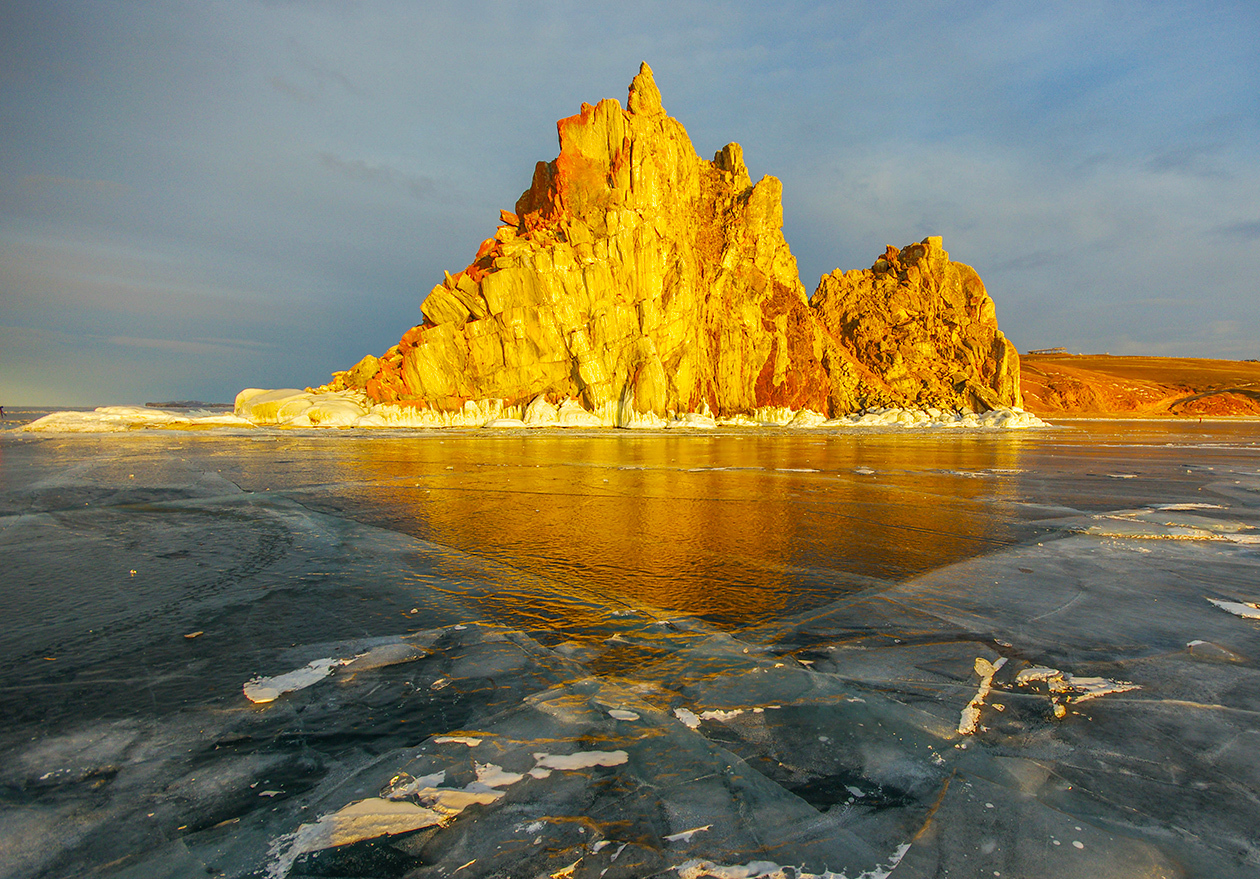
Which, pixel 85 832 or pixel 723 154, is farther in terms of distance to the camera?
pixel 723 154

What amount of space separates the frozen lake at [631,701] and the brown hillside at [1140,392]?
10003cm

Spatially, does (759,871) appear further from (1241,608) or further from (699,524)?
(699,524)

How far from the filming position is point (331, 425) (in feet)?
167

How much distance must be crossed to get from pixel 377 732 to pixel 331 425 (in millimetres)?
54652

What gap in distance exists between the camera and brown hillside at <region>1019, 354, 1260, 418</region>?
85875mm

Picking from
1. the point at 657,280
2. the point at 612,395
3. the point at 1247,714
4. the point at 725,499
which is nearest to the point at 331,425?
the point at 612,395

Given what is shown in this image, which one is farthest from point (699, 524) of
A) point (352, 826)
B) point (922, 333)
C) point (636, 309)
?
point (922, 333)

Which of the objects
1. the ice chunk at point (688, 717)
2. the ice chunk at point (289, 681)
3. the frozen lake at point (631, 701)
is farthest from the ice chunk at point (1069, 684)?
the ice chunk at point (289, 681)

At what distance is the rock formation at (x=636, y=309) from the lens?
4966cm

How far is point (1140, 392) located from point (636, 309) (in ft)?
331

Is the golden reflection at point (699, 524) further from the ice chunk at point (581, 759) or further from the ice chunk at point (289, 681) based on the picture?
the ice chunk at point (581, 759)

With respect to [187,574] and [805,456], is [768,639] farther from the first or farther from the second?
[805,456]

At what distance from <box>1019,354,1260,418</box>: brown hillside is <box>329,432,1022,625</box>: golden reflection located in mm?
92722

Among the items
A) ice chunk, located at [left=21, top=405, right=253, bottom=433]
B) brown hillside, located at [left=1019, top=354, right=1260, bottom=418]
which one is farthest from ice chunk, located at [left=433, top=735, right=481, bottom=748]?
brown hillside, located at [left=1019, top=354, right=1260, bottom=418]
